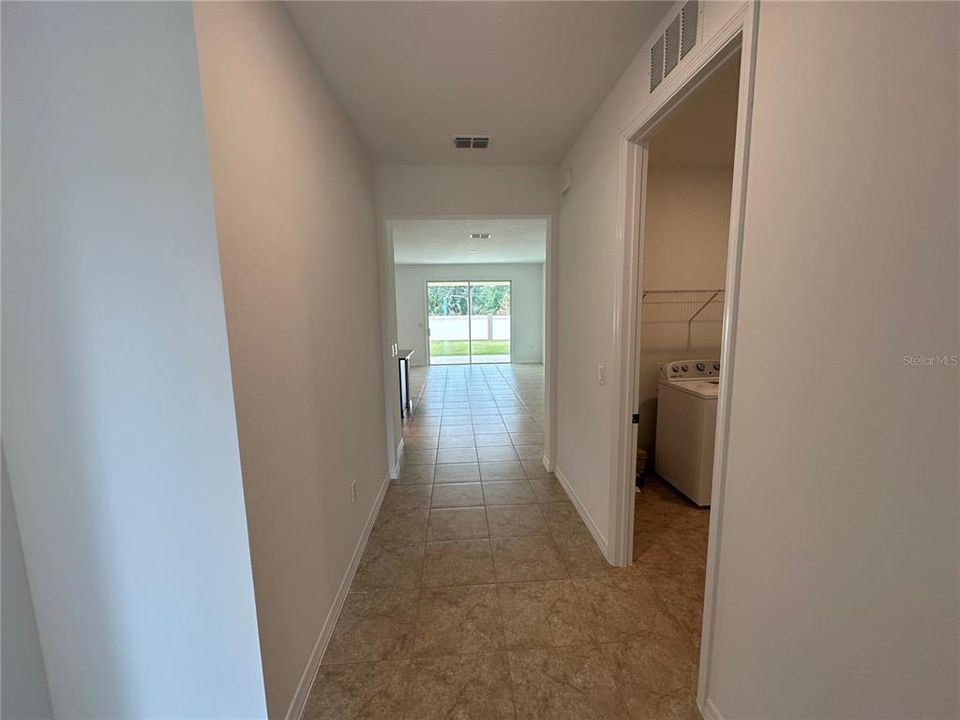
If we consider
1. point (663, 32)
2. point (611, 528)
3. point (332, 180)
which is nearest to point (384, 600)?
point (611, 528)

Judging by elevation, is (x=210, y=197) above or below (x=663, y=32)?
below

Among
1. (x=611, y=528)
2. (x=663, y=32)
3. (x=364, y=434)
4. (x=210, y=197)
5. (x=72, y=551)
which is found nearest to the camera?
(x=210, y=197)

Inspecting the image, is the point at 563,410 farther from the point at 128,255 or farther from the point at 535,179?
the point at 128,255

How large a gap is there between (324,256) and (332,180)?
45 centimetres

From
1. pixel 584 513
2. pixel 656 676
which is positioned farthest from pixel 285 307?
pixel 584 513

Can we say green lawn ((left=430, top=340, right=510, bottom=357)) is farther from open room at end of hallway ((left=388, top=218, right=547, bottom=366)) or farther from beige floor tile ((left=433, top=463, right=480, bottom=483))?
beige floor tile ((left=433, top=463, right=480, bottom=483))

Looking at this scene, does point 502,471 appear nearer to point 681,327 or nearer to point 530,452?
point 530,452

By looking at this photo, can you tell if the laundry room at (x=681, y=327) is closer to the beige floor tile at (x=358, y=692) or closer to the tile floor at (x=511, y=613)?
the tile floor at (x=511, y=613)

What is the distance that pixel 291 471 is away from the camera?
1.34 metres

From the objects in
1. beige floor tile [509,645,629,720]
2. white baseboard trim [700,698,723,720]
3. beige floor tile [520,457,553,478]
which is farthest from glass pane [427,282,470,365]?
white baseboard trim [700,698,723,720]

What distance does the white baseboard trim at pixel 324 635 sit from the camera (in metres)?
1.35

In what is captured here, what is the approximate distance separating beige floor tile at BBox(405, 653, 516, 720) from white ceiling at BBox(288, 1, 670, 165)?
99.9 inches

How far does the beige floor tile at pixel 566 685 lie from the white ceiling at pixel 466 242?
3.31 metres

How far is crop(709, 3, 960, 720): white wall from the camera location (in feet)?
2.18
